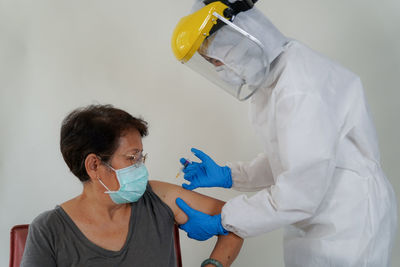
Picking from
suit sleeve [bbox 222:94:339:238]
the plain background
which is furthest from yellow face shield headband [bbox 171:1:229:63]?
the plain background

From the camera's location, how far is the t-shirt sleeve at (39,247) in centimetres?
134

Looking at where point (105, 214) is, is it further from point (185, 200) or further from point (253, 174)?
point (253, 174)

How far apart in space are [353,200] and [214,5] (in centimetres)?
85

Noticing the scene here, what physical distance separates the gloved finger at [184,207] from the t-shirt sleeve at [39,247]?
0.50 m

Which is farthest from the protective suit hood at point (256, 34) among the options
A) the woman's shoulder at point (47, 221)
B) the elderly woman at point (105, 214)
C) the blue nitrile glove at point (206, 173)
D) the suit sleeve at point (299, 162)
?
the woman's shoulder at point (47, 221)

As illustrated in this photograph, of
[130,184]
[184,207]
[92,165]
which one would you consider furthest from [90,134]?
[184,207]

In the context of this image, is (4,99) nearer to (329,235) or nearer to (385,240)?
(329,235)

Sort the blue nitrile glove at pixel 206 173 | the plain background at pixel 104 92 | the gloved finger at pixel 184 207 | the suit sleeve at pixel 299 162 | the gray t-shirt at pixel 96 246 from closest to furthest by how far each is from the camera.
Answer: the suit sleeve at pixel 299 162, the gray t-shirt at pixel 96 246, the gloved finger at pixel 184 207, the blue nitrile glove at pixel 206 173, the plain background at pixel 104 92

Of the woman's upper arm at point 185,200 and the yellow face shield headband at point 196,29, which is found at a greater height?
the yellow face shield headband at point 196,29

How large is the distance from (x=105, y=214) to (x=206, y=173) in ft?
1.66

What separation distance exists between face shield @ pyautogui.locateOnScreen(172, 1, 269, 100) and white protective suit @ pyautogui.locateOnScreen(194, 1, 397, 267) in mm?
29

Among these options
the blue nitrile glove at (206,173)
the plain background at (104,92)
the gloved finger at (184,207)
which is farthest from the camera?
the plain background at (104,92)

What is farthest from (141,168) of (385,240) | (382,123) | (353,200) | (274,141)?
(382,123)

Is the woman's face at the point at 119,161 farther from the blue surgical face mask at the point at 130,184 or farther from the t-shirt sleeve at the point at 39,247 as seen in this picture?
the t-shirt sleeve at the point at 39,247
